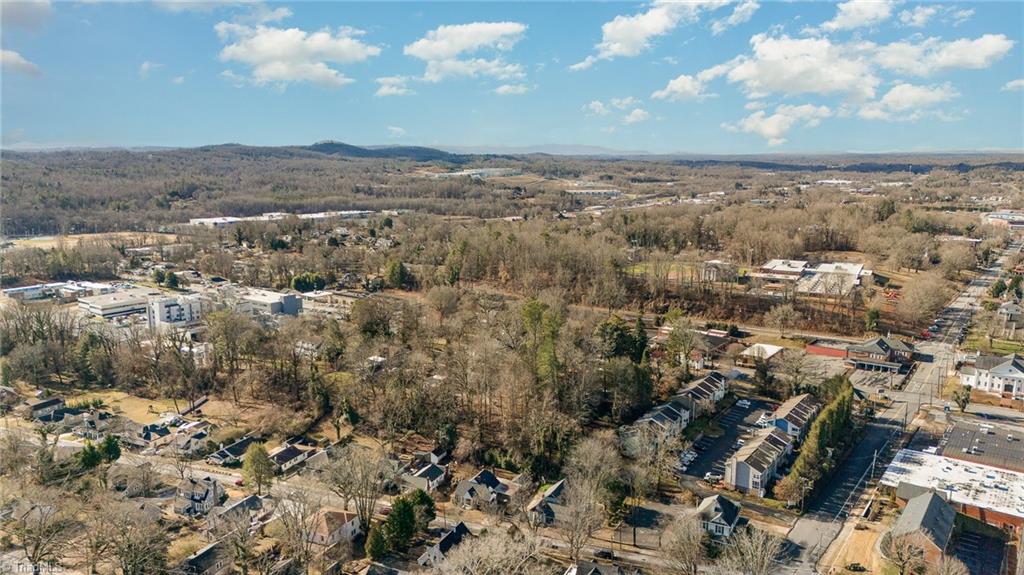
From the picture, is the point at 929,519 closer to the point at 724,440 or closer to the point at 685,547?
the point at 685,547

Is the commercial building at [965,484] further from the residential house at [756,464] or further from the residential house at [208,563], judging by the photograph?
the residential house at [208,563]

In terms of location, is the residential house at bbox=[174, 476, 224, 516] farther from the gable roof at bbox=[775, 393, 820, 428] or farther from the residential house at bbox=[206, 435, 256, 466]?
the gable roof at bbox=[775, 393, 820, 428]

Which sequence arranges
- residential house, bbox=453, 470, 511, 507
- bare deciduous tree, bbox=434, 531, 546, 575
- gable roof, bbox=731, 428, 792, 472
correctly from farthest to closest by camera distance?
gable roof, bbox=731, 428, 792, 472 < residential house, bbox=453, 470, 511, 507 < bare deciduous tree, bbox=434, 531, 546, 575

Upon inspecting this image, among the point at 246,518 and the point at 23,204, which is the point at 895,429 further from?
the point at 23,204

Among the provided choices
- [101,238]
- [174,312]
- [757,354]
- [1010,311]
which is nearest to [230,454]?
[174,312]

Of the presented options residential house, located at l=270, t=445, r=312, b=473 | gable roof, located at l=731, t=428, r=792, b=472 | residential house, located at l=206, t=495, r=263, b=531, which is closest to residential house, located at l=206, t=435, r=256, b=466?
residential house, located at l=270, t=445, r=312, b=473
